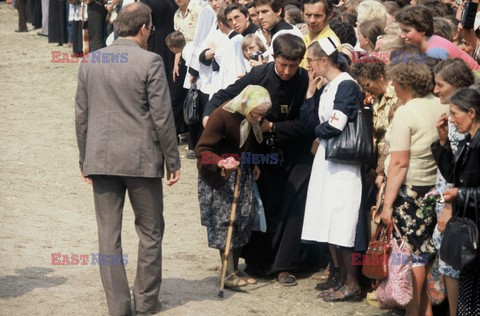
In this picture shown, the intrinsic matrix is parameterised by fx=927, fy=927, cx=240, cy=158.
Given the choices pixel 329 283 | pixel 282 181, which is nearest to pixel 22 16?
pixel 282 181

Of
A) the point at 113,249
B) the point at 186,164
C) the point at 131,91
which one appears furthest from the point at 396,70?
the point at 186,164

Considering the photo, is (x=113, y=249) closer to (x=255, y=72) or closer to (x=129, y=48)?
(x=129, y=48)

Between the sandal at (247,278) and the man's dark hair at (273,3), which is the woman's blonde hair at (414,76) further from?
the man's dark hair at (273,3)

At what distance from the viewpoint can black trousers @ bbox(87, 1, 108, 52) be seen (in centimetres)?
1620

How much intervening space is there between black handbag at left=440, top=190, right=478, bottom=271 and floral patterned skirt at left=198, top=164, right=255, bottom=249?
186 centimetres

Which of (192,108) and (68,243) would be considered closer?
(68,243)

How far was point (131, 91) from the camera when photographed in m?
6.44

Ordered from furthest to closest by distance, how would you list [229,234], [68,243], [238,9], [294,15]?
[294,15], [238,9], [68,243], [229,234]

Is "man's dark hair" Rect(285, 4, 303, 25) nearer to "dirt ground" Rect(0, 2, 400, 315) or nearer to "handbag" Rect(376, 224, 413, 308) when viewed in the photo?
"dirt ground" Rect(0, 2, 400, 315)

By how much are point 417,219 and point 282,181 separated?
148 centimetres

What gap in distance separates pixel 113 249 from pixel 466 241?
2.44 meters

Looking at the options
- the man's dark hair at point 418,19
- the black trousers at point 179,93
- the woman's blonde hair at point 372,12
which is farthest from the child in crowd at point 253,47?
the black trousers at point 179,93

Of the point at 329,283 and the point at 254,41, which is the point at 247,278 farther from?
the point at 254,41

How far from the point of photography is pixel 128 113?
647 centimetres
